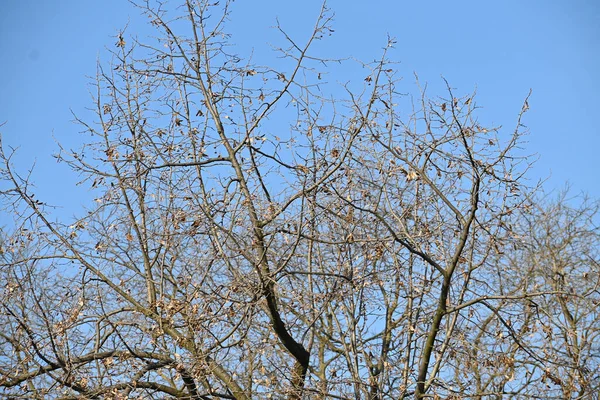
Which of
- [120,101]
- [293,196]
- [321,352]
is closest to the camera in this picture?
[293,196]

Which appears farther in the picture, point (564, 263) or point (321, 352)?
point (564, 263)

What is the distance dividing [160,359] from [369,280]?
218 cm

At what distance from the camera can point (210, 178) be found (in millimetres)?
7852

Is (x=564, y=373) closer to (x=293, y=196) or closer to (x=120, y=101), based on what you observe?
(x=293, y=196)

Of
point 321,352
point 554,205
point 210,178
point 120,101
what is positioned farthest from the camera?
point 554,205

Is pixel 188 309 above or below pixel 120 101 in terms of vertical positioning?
below

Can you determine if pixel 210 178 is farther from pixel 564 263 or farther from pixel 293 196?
pixel 564 263

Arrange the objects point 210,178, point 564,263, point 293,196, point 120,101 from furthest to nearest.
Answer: point 564,263, point 120,101, point 210,178, point 293,196

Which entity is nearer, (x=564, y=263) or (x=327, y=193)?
(x=327, y=193)

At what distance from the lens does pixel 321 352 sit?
9.49 metres

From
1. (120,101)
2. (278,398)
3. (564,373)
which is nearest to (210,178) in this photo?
(120,101)

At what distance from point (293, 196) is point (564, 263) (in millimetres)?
6215

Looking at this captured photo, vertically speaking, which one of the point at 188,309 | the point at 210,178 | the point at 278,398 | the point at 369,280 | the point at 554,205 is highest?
the point at 554,205

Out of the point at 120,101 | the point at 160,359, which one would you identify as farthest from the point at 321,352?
the point at 120,101
